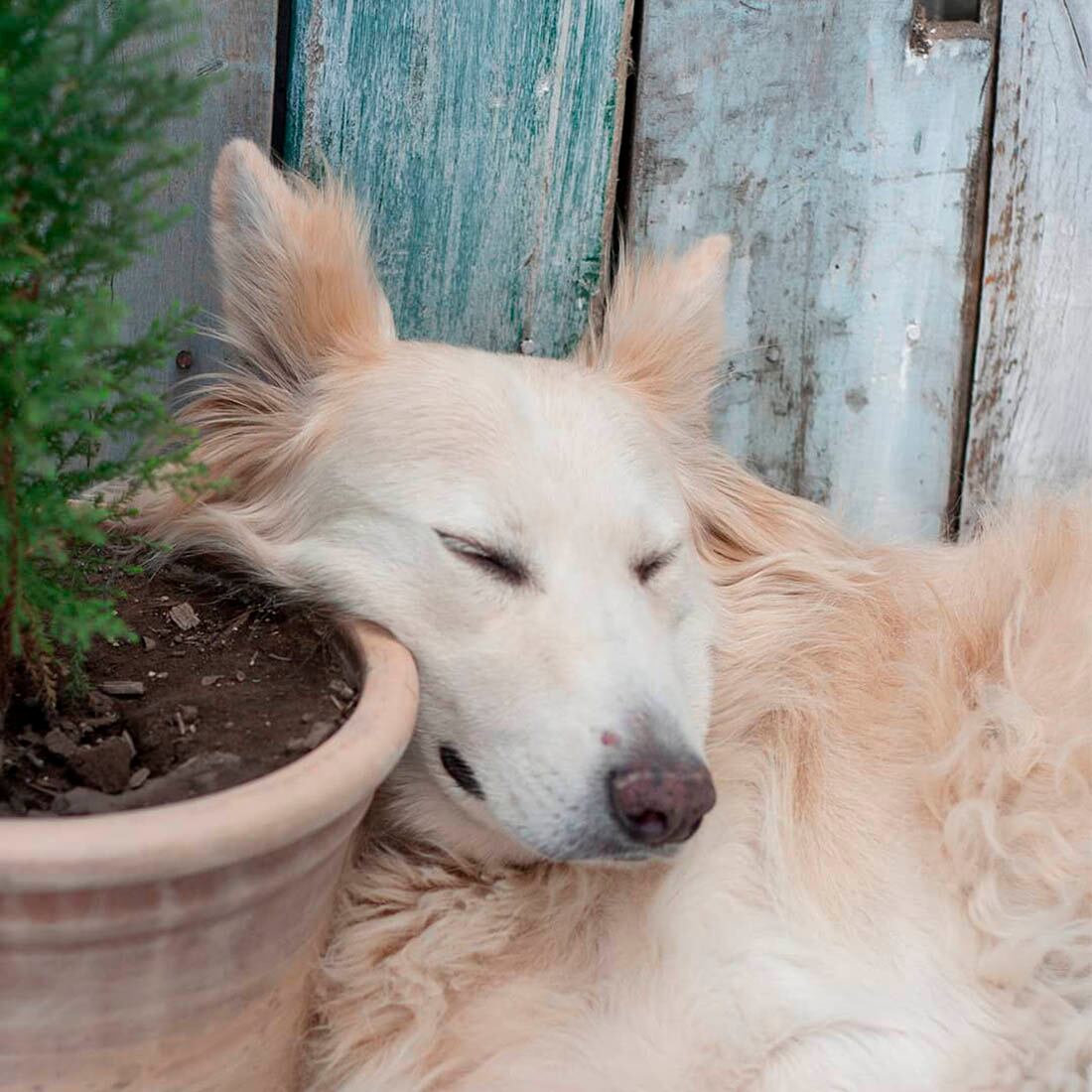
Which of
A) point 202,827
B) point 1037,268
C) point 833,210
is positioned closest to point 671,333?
point 833,210

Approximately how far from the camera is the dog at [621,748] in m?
1.49

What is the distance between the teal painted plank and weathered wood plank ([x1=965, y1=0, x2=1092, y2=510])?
826 millimetres

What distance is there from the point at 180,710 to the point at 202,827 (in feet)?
1.12

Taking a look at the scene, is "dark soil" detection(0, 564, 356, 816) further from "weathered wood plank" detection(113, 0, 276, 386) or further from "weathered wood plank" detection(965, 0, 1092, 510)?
"weathered wood plank" detection(965, 0, 1092, 510)

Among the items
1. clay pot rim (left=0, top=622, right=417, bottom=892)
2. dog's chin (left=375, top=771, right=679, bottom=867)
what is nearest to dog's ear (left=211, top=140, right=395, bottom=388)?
dog's chin (left=375, top=771, right=679, bottom=867)

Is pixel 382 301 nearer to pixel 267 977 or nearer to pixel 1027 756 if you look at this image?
pixel 267 977

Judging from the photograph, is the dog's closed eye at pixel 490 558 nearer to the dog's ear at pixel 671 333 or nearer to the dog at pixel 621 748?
the dog at pixel 621 748

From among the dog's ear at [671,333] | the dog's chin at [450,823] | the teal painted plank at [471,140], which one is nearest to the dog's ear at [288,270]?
the dog's ear at [671,333]

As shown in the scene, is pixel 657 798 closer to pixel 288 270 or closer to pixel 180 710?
pixel 180 710

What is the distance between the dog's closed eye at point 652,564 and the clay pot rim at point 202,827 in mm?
582

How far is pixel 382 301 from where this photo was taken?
1.92m

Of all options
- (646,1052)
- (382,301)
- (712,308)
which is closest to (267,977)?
(646,1052)

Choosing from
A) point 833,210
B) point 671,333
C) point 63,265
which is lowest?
point 671,333

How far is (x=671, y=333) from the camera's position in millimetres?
2061
